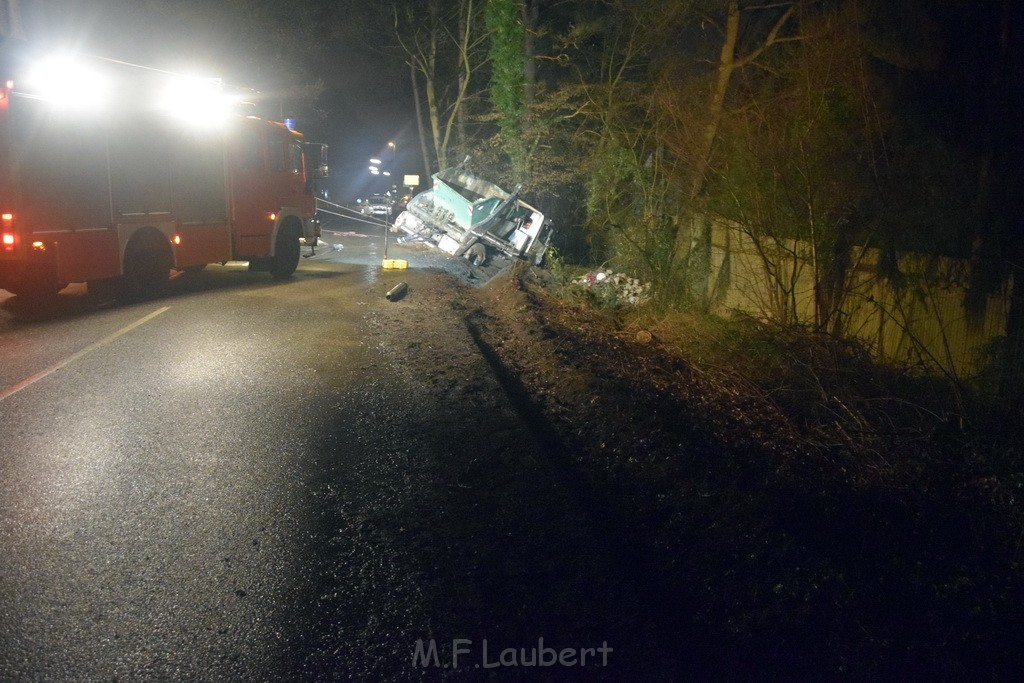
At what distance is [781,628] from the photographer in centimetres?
404

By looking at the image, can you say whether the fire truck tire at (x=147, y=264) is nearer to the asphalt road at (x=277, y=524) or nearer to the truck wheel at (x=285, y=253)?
the truck wheel at (x=285, y=253)

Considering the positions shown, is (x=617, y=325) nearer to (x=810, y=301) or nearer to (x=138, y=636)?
(x=810, y=301)

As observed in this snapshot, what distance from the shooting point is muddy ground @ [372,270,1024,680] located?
12.9 ft

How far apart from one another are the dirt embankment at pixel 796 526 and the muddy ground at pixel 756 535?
0.01 m

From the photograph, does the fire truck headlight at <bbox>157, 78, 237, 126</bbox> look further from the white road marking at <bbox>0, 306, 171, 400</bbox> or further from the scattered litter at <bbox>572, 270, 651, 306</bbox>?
Result: the scattered litter at <bbox>572, 270, 651, 306</bbox>

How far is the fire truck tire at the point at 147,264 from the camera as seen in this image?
1366cm

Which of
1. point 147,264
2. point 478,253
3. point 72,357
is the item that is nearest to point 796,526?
point 72,357

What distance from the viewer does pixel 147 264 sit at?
14.1m

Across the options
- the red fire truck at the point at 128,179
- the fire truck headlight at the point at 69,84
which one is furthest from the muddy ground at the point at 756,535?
the fire truck headlight at the point at 69,84

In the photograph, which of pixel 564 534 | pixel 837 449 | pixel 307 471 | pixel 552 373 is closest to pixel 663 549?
pixel 564 534

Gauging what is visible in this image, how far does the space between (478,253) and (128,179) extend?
10.4 m

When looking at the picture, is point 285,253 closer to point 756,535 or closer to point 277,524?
point 277,524

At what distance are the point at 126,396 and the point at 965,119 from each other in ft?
28.2

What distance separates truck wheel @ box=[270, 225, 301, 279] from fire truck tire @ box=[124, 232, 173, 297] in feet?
11.4
